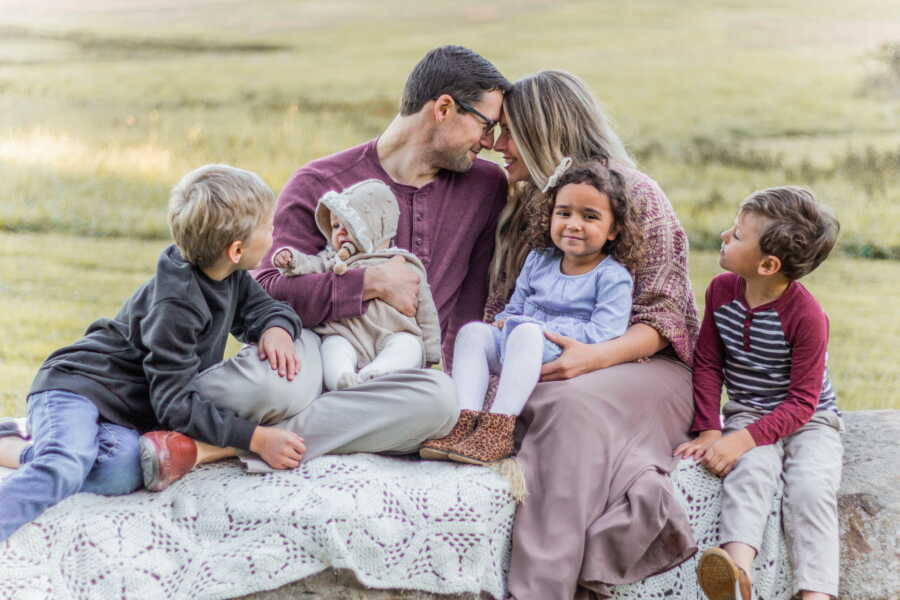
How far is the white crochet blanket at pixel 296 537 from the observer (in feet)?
8.59

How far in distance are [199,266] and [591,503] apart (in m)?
1.22

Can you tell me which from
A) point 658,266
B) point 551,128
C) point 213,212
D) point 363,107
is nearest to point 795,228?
point 658,266

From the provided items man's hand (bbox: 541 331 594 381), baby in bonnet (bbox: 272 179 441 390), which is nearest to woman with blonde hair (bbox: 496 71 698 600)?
man's hand (bbox: 541 331 594 381)

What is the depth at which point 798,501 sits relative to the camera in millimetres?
2863

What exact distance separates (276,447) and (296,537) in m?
0.26

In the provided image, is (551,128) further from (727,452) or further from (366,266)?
(727,452)

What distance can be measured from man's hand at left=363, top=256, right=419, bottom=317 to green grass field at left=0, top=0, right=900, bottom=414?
188 inches

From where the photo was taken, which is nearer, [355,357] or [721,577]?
[721,577]

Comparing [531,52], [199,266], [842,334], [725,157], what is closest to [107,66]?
[531,52]

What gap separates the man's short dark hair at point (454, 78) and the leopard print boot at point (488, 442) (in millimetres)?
1087

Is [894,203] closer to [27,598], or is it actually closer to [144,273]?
[144,273]

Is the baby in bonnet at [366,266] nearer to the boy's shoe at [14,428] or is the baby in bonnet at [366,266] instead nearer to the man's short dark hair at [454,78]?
the man's short dark hair at [454,78]

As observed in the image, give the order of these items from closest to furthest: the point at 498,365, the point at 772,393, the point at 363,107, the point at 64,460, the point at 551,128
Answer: the point at 64,460 → the point at 772,393 → the point at 498,365 → the point at 551,128 → the point at 363,107

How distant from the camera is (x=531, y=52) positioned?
9.88m
